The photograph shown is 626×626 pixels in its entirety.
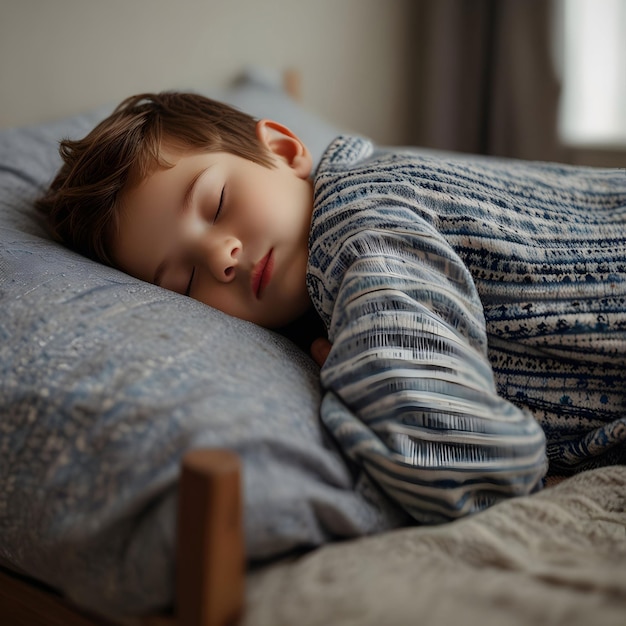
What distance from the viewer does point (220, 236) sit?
840 millimetres

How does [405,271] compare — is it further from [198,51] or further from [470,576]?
[198,51]

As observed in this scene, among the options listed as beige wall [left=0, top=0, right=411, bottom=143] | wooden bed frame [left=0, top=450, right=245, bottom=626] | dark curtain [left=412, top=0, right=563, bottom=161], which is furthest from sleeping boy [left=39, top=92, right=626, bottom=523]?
dark curtain [left=412, top=0, right=563, bottom=161]

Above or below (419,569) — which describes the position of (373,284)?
above

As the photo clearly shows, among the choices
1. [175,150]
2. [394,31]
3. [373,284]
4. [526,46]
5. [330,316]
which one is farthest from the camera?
[394,31]

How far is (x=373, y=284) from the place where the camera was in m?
0.67

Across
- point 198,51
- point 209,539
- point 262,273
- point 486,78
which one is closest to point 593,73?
point 486,78

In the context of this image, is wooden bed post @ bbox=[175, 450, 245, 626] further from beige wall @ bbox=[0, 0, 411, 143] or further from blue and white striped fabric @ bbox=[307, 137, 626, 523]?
beige wall @ bbox=[0, 0, 411, 143]

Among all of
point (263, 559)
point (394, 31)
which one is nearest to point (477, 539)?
point (263, 559)

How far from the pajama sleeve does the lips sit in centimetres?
14

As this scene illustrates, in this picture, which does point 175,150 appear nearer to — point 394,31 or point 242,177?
point 242,177

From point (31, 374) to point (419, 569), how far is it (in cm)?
36

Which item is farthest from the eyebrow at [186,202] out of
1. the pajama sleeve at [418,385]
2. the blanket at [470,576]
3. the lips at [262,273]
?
the blanket at [470,576]

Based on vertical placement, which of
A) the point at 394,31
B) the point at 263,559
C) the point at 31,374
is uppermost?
the point at 394,31

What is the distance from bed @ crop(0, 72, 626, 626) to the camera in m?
0.47
